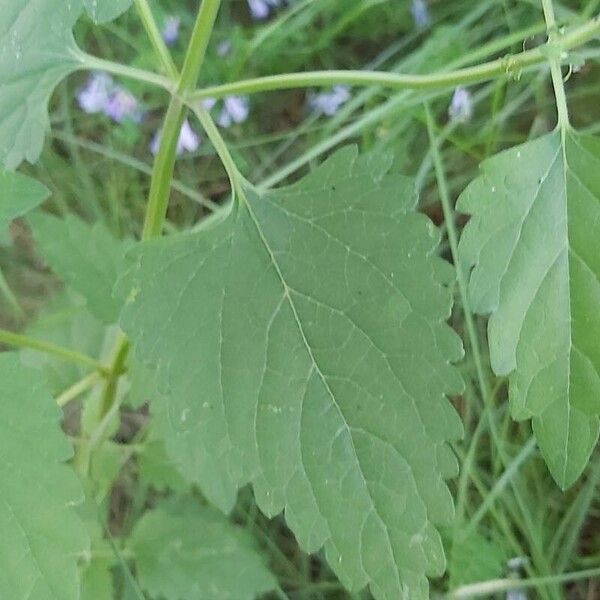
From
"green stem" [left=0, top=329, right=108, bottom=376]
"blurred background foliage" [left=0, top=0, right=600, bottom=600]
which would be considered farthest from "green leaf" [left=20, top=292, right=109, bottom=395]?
"green stem" [left=0, top=329, right=108, bottom=376]

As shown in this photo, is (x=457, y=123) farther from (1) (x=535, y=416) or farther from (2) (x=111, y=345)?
(1) (x=535, y=416)

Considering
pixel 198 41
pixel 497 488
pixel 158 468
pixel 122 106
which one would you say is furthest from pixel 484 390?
pixel 122 106

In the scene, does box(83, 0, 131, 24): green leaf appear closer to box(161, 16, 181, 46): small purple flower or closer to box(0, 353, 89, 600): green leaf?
box(0, 353, 89, 600): green leaf

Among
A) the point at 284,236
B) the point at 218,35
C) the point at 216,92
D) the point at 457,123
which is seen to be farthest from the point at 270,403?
the point at 218,35

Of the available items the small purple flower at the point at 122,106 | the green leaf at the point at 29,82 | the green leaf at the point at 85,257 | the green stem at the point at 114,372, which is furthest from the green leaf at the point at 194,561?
the small purple flower at the point at 122,106

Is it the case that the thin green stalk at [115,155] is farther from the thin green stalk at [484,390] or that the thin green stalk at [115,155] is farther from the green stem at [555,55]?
the green stem at [555,55]
